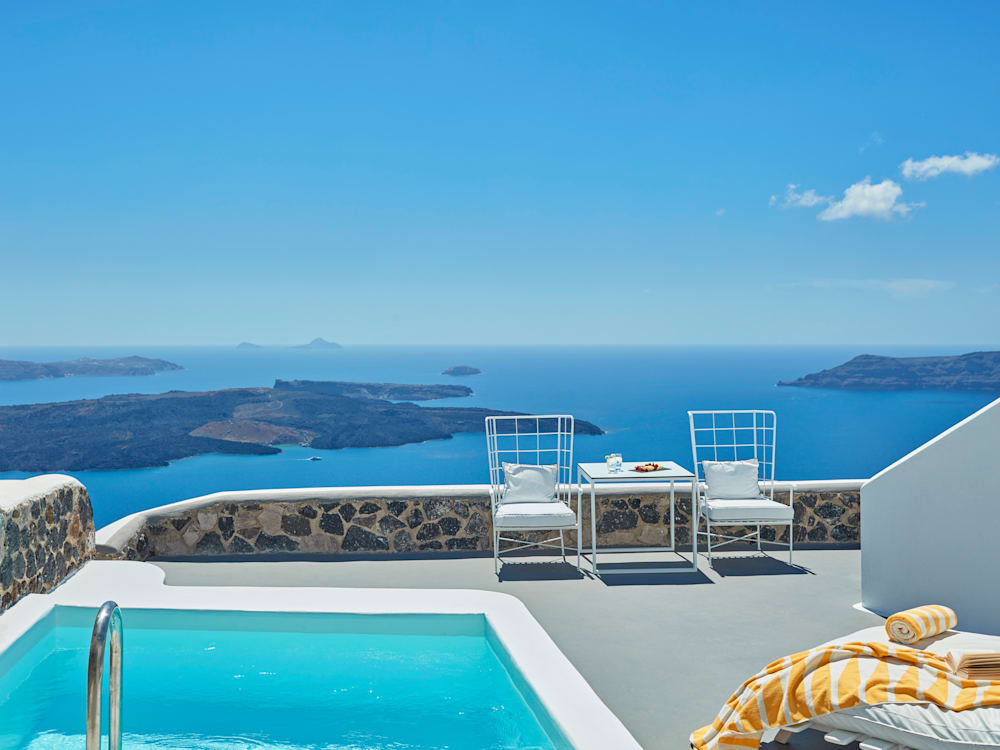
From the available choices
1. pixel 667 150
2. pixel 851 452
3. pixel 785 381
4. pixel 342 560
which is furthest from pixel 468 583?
pixel 785 381

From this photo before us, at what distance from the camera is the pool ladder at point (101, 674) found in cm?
195

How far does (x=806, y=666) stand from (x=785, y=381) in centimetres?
4033

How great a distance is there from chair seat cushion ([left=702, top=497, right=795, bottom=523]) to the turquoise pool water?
68.6 inches

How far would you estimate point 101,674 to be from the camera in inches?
77.2

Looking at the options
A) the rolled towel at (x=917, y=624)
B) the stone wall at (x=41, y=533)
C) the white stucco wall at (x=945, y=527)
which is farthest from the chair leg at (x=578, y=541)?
the stone wall at (x=41, y=533)

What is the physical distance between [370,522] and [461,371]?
38698mm

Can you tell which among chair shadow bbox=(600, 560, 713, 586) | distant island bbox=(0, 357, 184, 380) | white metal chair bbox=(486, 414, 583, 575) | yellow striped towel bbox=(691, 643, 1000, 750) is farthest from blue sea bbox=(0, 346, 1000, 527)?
yellow striped towel bbox=(691, 643, 1000, 750)

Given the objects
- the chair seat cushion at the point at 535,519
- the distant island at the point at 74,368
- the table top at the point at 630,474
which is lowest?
the chair seat cushion at the point at 535,519

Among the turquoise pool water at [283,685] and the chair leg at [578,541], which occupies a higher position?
the chair leg at [578,541]

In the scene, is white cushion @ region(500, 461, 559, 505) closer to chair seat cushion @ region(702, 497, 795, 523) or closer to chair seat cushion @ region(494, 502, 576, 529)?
chair seat cushion @ region(494, 502, 576, 529)

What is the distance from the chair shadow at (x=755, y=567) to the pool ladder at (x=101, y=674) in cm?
377

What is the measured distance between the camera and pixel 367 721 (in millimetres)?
3449

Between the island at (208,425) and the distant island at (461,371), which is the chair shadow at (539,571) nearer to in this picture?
the island at (208,425)

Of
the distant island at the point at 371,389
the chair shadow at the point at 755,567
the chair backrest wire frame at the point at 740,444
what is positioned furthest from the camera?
the distant island at the point at 371,389
